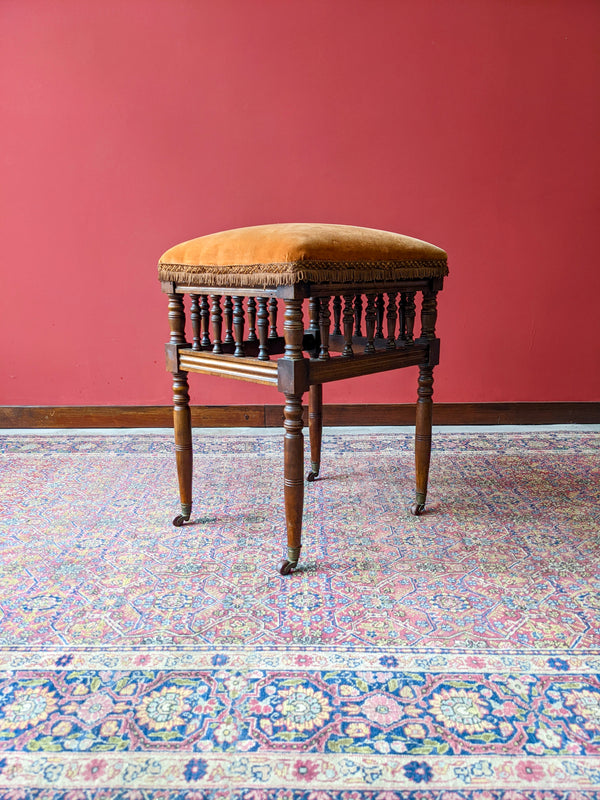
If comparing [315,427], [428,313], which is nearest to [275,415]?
[315,427]

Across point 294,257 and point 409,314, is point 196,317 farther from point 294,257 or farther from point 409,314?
point 409,314

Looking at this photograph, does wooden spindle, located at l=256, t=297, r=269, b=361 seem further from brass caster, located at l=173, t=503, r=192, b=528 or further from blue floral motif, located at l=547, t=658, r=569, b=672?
blue floral motif, located at l=547, t=658, r=569, b=672

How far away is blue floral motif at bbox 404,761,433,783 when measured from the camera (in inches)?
34.9

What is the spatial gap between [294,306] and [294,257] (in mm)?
112

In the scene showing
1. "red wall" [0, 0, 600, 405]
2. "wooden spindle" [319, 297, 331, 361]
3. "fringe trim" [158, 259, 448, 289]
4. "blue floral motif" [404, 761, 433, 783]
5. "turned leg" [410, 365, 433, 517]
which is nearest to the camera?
"blue floral motif" [404, 761, 433, 783]

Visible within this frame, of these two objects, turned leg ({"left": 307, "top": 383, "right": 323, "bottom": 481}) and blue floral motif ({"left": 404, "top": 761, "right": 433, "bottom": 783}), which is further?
turned leg ({"left": 307, "top": 383, "right": 323, "bottom": 481})

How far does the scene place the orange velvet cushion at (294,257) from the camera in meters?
1.35

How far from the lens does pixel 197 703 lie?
3.42 ft

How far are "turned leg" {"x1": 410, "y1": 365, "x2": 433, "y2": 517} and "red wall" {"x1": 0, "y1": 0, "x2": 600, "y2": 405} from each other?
106cm

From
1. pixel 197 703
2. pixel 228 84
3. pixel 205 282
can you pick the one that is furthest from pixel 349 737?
pixel 228 84

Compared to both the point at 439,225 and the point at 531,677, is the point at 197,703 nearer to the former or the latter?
the point at 531,677

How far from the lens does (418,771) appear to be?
0.90 metres

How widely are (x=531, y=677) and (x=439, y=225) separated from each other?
6.94 feet

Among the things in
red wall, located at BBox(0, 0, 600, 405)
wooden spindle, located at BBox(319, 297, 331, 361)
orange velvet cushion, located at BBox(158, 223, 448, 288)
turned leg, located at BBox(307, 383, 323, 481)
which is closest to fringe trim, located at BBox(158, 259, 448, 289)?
orange velvet cushion, located at BBox(158, 223, 448, 288)
